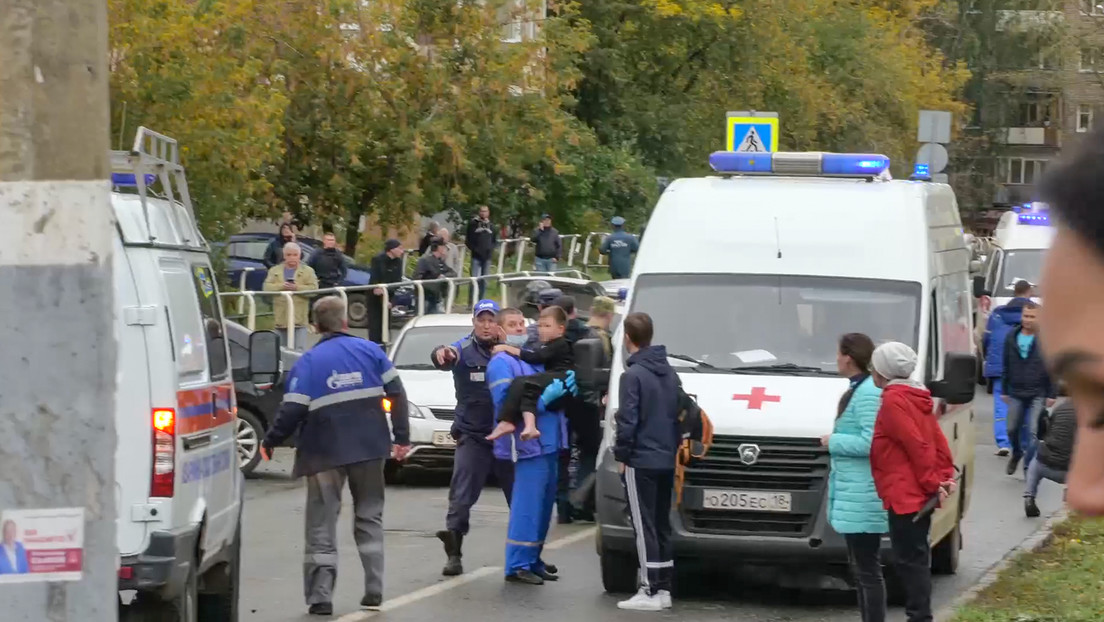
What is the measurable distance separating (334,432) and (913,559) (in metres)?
3.19

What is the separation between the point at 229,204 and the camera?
2488 centimetres

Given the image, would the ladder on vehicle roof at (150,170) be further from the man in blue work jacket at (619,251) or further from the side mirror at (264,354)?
the man in blue work jacket at (619,251)

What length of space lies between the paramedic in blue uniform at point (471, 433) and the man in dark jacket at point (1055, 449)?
11.1 feet

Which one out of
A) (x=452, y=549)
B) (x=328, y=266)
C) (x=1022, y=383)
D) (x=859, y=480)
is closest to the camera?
(x=859, y=480)

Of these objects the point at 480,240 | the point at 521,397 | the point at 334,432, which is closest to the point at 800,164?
the point at 521,397

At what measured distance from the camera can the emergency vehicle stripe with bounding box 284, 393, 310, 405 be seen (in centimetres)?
1013

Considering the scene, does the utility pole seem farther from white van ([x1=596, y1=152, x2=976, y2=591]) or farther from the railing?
the railing

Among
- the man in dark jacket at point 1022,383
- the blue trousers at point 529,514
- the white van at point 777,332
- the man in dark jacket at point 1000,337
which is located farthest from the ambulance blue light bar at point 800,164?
the man in dark jacket at point 1000,337

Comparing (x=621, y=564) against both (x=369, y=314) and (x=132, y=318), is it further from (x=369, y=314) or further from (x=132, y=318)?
(x=369, y=314)

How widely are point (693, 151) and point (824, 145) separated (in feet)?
24.4

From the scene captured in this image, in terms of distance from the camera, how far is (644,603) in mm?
10500

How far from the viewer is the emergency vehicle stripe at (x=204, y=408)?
747cm

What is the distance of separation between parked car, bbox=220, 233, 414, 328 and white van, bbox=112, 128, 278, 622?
16955mm

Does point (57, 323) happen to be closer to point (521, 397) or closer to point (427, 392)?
point (521, 397)
